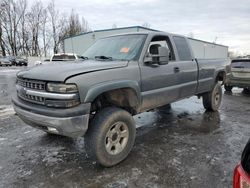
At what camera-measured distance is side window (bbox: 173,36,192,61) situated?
503 centimetres

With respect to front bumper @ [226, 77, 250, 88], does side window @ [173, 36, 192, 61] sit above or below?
above

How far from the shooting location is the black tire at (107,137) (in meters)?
3.19

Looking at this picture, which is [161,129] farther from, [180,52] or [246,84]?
[246,84]

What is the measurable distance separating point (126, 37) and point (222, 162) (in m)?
2.70

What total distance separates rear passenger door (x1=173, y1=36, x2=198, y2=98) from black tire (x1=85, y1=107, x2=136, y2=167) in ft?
5.88

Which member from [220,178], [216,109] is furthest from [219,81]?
[220,178]

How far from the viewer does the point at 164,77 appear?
169 inches

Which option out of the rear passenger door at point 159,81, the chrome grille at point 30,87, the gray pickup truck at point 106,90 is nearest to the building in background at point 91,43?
the rear passenger door at point 159,81

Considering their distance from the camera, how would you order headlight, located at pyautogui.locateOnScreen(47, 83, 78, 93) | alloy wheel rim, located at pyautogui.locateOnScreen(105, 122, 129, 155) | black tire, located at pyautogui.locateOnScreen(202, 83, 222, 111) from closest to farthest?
1. headlight, located at pyautogui.locateOnScreen(47, 83, 78, 93)
2. alloy wheel rim, located at pyautogui.locateOnScreen(105, 122, 129, 155)
3. black tire, located at pyautogui.locateOnScreen(202, 83, 222, 111)

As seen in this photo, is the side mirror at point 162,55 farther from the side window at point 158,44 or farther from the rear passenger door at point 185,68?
the rear passenger door at point 185,68

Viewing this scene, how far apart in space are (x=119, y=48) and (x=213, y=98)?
11.6 ft

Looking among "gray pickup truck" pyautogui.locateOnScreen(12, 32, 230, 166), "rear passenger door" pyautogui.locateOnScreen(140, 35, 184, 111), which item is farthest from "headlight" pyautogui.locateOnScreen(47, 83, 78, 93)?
"rear passenger door" pyautogui.locateOnScreen(140, 35, 184, 111)

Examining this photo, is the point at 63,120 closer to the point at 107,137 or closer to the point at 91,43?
the point at 107,137

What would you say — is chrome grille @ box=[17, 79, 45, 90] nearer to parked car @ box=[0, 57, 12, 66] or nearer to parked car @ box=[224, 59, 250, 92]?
parked car @ box=[224, 59, 250, 92]
